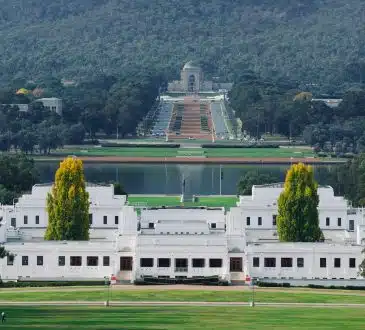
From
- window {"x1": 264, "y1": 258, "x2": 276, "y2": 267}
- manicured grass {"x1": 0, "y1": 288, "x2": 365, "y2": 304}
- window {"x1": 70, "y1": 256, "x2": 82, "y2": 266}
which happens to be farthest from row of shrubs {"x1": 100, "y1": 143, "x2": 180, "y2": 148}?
manicured grass {"x1": 0, "y1": 288, "x2": 365, "y2": 304}

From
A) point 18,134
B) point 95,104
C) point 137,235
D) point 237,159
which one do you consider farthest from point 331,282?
point 95,104

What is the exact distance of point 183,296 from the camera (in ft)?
206

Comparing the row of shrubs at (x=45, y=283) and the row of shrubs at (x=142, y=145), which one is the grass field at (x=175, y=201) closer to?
the row of shrubs at (x=45, y=283)

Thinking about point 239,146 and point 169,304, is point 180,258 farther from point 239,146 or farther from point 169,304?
point 239,146

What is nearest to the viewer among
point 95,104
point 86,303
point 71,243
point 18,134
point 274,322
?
point 274,322

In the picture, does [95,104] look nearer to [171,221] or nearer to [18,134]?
[18,134]

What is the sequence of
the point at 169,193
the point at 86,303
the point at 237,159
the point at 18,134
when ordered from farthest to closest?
the point at 18,134
the point at 237,159
the point at 169,193
the point at 86,303

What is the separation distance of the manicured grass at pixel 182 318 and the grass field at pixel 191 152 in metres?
78.5

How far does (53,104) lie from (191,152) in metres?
36.0

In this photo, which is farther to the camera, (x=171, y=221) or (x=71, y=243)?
(x=171, y=221)

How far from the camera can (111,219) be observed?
81812 millimetres

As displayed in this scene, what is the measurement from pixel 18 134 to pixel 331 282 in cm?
7965

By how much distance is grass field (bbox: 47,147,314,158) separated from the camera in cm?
13838

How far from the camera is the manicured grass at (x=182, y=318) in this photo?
176ft
